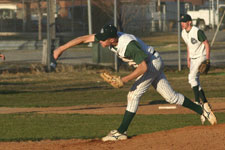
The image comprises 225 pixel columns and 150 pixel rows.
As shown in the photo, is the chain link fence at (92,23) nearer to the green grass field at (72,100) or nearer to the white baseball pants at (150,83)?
the green grass field at (72,100)

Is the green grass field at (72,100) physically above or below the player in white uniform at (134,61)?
below

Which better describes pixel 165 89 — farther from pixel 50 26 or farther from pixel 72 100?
pixel 50 26

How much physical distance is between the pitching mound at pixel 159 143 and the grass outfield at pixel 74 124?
32.8 inches

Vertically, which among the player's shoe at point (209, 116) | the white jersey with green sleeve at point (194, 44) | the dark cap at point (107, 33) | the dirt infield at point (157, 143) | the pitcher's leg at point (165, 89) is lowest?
the dirt infield at point (157, 143)

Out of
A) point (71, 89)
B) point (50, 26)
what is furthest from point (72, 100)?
point (50, 26)

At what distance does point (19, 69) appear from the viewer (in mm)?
23609

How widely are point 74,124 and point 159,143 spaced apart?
11.9 feet

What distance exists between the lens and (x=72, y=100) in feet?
54.8

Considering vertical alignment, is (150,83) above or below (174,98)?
above

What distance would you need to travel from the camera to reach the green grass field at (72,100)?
10.7m

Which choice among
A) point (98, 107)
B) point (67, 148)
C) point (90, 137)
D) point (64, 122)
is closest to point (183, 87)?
point (98, 107)

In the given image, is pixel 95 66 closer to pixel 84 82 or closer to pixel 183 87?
pixel 84 82

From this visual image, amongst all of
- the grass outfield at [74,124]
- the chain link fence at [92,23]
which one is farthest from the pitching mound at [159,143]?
the chain link fence at [92,23]

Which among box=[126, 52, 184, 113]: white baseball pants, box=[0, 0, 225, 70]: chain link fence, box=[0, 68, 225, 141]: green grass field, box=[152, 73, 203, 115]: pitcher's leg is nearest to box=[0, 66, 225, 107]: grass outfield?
box=[0, 68, 225, 141]: green grass field
